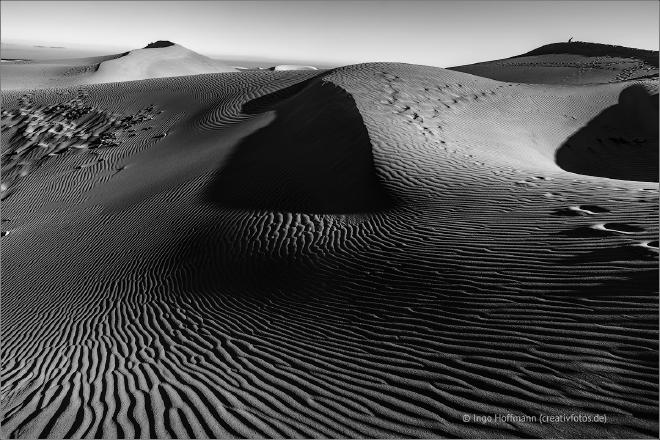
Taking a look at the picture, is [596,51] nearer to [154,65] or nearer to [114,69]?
[154,65]

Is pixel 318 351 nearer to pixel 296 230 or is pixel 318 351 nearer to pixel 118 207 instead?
pixel 296 230

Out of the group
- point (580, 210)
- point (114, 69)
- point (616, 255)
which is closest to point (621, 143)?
point (580, 210)

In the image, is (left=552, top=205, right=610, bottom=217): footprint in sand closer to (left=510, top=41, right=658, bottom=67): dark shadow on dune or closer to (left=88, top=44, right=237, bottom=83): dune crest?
(left=510, top=41, right=658, bottom=67): dark shadow on dune

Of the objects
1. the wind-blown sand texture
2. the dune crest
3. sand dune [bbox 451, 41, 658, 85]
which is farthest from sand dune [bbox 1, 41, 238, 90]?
sand dune [bbox 451, 41, 658, 85]

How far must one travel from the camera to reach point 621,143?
53.7 ft

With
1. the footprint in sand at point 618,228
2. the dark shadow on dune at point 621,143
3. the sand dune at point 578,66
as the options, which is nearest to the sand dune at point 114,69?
the sand dune at point 578,66

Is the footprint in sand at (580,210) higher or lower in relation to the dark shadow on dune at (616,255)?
higher

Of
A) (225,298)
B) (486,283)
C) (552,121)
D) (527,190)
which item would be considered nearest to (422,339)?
(486,283)

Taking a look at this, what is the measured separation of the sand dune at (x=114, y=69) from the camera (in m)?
39.9

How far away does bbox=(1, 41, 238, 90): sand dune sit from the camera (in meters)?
39.9

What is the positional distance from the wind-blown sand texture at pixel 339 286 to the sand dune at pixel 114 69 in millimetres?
32433

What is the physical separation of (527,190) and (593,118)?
46.2 ft

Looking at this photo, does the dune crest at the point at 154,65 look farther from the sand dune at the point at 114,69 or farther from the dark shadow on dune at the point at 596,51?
the dark shadow on dune at the point at 596,51

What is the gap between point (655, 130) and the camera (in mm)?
17078
